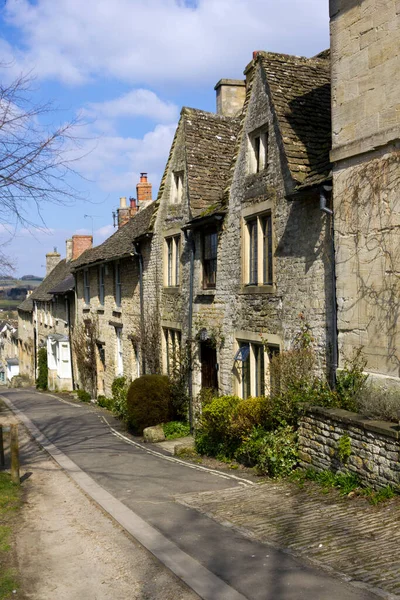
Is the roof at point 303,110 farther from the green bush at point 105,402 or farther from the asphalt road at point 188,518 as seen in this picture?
the green bush at point 105,402

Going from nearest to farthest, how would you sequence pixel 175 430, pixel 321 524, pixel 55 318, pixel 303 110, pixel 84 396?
pixel 321 524 → pixel 303 110 → pixel 175 430 → pixel 84 396 → pixel 55 318

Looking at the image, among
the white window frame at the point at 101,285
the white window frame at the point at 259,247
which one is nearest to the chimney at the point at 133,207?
the white window frame at the point at 101,285

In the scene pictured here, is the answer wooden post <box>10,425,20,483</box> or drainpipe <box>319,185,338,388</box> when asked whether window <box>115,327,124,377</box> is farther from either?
drainpipe <box>319,185,338,388</box>

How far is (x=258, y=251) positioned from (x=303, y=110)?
3117 mm

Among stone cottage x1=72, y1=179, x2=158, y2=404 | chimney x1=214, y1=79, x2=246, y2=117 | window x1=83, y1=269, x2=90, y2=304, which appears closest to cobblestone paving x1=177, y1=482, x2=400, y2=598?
stone cottage x1=72, y1=179, x2=158, y2=404

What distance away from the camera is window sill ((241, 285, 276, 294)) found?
12.6m

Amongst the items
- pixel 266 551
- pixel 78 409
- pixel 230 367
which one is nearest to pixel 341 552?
pixel 266 551

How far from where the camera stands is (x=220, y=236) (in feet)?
49.3

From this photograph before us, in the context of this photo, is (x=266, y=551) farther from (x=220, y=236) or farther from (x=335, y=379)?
(x=220, y=236)

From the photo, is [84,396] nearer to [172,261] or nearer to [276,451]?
[172,261]

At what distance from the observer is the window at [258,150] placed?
1324 centimetres

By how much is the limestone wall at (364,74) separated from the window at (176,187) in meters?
8.82

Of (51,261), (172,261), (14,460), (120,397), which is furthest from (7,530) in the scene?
(51,261)

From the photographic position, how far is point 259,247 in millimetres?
13242
